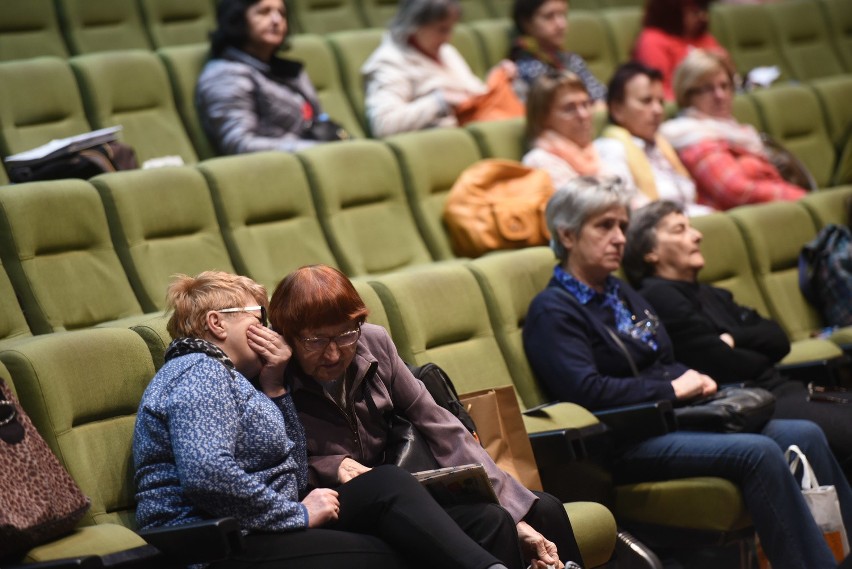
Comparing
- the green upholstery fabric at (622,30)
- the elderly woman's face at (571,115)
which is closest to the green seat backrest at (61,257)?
the elderly woman's face at (571,115)

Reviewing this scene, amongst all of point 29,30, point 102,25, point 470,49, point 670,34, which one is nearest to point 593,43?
point 670,34

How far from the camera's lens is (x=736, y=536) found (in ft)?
8.60

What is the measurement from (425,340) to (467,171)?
81cm

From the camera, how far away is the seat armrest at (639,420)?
101 inches

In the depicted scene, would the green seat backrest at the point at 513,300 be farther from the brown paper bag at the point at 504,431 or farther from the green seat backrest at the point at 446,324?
the brown paper bag at the point at 504,431

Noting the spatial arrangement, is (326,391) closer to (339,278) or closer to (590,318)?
(339,278)

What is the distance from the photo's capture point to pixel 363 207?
10.7 ft

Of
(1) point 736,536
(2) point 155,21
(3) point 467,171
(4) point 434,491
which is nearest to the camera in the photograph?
(4) point 434,491

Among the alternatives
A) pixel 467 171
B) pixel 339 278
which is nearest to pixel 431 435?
pixel 339 278

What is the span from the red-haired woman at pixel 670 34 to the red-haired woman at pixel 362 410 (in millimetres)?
2745

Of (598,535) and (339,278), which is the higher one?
(339,278)

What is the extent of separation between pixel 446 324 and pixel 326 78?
60.4 inches

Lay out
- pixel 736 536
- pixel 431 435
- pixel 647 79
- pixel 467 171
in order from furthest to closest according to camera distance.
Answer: pixel 647 79
pixel 467 171
pixel 736 536
pixel 431 435

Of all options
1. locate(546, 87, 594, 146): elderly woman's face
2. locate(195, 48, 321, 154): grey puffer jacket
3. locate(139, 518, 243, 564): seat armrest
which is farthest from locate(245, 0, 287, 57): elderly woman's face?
locate(139, 518, 243, 564): seat armrest
